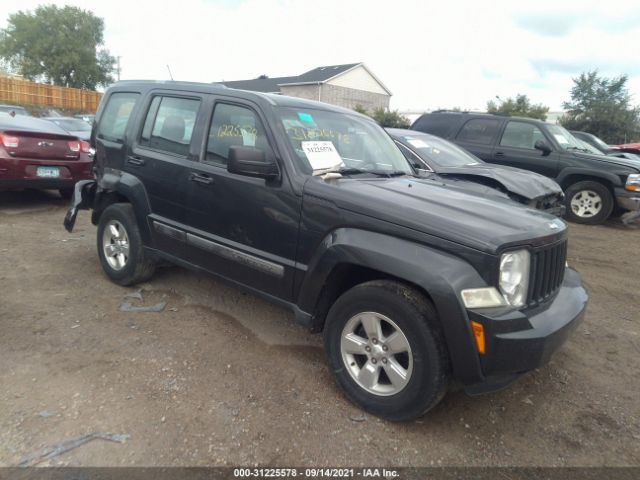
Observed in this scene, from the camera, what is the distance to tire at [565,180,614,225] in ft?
27.1

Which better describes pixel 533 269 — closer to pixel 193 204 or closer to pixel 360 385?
pixel 360 385

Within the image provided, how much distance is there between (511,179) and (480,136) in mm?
3209

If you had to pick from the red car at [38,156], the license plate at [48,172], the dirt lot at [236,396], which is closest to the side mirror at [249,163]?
the dirt lot at [236,396]

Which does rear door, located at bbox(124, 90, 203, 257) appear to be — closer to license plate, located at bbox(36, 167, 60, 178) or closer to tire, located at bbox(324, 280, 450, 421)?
tire, located at bbox(324, 280, 450, 421)

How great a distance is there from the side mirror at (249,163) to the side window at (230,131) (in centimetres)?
31

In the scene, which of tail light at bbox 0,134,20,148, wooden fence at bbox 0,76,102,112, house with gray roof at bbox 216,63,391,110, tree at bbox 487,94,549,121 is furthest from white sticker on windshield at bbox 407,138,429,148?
wooden fence at bbox 0,76,102,112

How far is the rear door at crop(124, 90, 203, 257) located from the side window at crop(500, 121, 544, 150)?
6741 millimetres

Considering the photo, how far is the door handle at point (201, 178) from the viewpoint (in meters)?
3.45

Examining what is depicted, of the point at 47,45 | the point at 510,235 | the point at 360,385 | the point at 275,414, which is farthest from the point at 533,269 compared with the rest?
the point at 47,45

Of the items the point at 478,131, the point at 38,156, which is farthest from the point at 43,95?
the point at 478,131

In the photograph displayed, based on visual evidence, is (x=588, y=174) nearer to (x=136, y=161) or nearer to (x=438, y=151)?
(x=438, y=151)

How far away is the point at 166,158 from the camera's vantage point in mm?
3795

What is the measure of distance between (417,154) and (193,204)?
3.75m

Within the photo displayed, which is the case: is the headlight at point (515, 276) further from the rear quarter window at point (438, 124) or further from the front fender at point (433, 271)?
the rear quarter window at point (438, 124)
